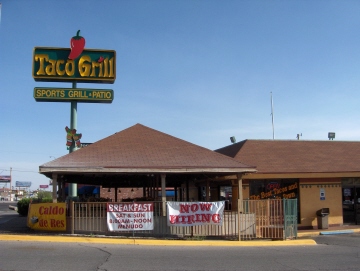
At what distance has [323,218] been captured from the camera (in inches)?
837

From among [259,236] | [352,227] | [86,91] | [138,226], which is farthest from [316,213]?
[86,91]

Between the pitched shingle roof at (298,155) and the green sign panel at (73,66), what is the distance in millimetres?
8789

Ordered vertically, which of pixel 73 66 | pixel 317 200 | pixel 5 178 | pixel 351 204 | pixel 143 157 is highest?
pixel 73 66

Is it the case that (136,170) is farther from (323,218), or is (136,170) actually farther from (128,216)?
(323,218)

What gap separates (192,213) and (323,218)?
330 inches

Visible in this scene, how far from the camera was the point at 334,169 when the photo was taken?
22.0 meters

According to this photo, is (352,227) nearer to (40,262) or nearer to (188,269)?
(188,269)

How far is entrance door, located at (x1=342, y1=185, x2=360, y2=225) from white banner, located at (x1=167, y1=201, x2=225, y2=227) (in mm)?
9688

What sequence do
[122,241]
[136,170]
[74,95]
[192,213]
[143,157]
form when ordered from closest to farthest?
Result: [122,241], [192,213], [136,170], [143,157], [74,95]

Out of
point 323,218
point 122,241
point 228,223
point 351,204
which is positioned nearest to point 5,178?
point 351,204

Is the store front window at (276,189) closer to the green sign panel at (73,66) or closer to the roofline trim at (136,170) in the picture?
the roofline trim at (136,170)

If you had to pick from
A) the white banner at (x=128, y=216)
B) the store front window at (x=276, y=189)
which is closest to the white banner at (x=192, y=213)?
the white banner at (x=128, y=216)

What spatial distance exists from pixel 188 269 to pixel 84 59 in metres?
19.1

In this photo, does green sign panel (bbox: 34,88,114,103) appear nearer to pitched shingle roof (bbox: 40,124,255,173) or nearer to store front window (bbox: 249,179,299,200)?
pitched shingle roof (bbox: 40,124,255,173)
